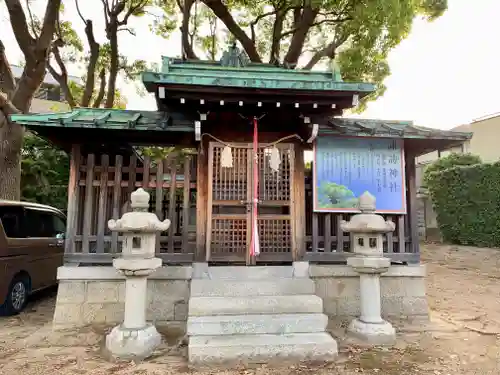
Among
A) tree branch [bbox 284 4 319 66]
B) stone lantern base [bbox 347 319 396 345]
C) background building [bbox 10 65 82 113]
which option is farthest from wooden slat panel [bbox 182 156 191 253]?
background building [bbox 10 65 82 113]

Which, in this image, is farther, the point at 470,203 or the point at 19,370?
the point at 470,203

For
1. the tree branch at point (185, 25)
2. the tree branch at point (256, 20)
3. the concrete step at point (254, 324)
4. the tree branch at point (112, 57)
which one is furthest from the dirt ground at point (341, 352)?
the tree branch at point (256, 20)

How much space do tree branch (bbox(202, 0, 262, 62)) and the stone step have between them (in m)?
9.04

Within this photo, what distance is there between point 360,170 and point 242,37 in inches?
268

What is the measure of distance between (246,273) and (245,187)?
4.88 ft

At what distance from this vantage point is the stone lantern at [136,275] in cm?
445

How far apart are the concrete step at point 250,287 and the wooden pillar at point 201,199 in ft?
2.03

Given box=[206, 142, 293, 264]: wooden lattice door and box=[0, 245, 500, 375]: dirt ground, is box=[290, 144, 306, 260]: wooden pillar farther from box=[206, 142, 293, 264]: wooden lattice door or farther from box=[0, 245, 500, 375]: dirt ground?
box=[0, 245, 500, 375]: dirt ground

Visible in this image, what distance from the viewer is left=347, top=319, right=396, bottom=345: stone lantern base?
4.95 m

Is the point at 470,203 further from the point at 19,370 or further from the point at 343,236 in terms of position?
the point at 19,370

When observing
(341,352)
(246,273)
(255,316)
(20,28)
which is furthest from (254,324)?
(20,28)

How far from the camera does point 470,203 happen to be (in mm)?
14711

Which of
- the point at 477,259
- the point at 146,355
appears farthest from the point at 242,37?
the point at 477,259

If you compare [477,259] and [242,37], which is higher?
[242,37]
